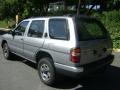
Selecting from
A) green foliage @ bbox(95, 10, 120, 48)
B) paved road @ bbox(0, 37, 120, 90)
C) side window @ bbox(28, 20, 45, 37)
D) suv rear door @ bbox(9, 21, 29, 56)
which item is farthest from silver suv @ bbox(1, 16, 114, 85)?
green foliage @ bbox(95, 10, 120, 48)

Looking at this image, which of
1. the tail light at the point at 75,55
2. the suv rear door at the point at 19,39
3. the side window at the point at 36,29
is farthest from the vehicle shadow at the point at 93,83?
the suv rear door at the point at 19,39

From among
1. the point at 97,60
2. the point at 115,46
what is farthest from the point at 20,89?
the point at 115,46

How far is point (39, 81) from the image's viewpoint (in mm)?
6645

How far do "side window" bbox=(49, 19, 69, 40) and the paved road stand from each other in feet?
4.26

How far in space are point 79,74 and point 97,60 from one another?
75cm

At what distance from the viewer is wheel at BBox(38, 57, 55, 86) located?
238 inches

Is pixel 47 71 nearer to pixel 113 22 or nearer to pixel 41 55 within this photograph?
pixel 41 55

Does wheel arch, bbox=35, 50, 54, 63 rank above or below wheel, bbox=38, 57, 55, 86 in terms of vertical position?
above

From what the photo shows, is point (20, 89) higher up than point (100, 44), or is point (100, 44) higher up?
point (100, 44)

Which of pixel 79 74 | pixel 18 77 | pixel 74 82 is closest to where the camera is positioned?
pixel 79 74

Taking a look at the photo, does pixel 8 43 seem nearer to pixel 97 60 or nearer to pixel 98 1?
pixel 97 60

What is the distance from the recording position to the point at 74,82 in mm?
6566

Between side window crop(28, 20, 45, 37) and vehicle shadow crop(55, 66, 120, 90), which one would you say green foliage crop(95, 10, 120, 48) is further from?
side window crop(28, 20, 45, 37)

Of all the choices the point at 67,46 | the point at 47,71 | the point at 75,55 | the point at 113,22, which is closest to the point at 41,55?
the point at 47,71
